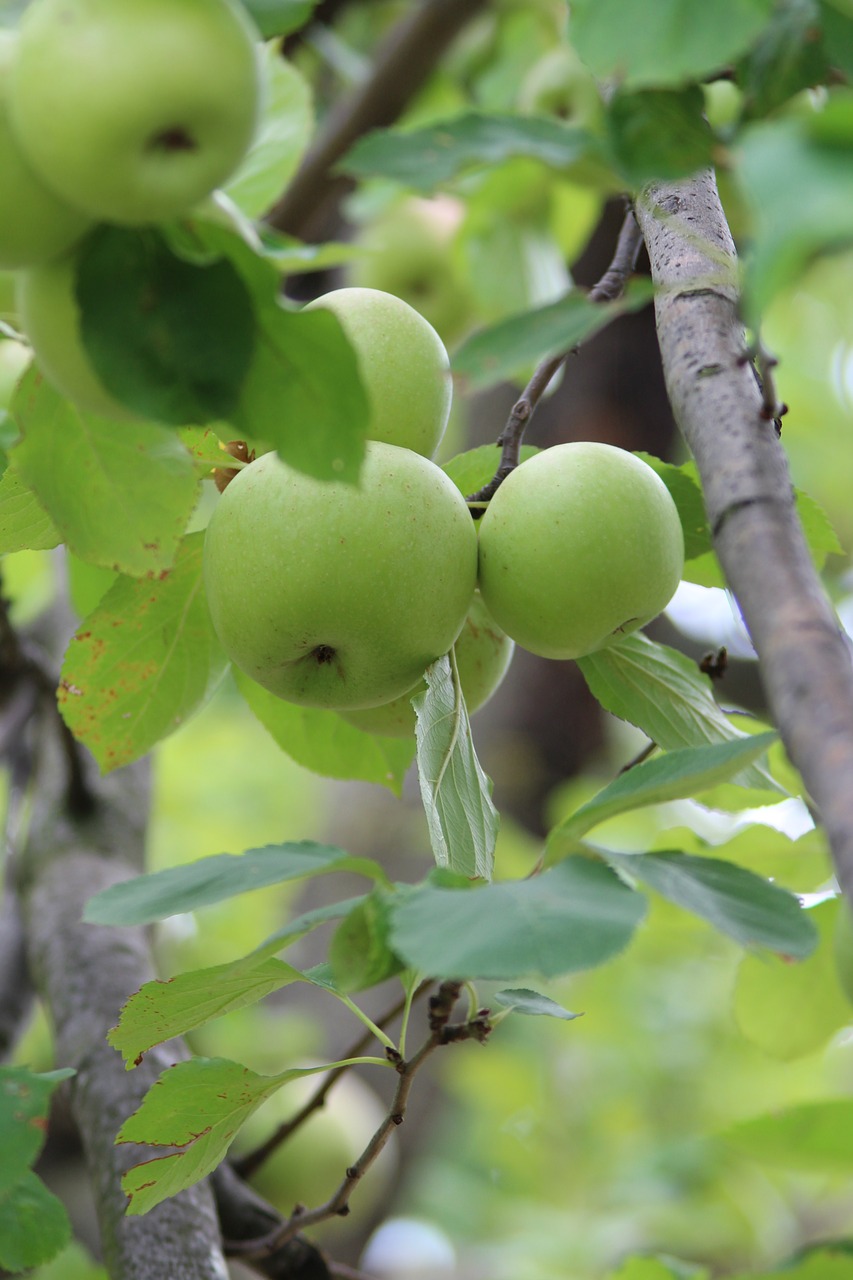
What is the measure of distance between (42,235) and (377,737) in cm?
48

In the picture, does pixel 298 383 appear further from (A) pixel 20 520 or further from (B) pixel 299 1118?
(B) pixel 299 1118

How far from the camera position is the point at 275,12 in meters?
0.50

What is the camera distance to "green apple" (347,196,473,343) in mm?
1957

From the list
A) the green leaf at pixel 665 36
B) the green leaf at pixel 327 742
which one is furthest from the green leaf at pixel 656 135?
the green leaf at pixel 327 742

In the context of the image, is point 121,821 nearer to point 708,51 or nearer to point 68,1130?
point 68,1130

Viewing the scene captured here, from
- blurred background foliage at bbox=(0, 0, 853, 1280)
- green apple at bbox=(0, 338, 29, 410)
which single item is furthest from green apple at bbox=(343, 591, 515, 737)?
green apple at bbox=(0, 338, 29, 410)

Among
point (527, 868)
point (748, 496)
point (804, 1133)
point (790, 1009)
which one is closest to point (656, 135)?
point (748, 496)

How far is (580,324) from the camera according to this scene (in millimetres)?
442

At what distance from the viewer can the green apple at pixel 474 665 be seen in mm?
753

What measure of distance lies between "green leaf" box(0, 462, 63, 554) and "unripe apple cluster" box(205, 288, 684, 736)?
0.31 ft

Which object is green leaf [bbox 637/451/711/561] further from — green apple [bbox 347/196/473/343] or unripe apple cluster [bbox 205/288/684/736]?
green apple [bbox 347/196/473/343]

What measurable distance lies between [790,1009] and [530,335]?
0.72m

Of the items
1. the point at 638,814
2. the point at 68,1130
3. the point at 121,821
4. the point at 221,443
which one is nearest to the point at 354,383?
the point at 221,443

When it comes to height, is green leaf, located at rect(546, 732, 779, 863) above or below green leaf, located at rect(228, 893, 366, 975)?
above
